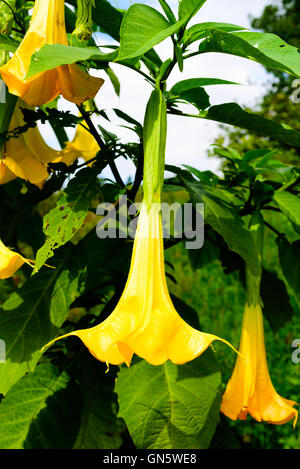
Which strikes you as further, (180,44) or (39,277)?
(39,277)

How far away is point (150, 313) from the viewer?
59 cm

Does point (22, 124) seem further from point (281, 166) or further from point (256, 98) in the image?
point (256, 98)

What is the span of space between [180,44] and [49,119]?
0.26 meters

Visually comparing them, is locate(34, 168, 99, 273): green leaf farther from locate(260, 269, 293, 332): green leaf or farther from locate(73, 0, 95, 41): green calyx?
locate(260, 269, 293, 332): green leaf

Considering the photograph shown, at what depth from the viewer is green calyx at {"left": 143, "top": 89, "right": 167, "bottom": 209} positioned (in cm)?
67

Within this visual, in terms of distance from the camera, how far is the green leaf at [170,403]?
2.68ft

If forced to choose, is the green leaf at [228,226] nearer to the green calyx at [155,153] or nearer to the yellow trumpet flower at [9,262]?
the green calyx at [155,153]

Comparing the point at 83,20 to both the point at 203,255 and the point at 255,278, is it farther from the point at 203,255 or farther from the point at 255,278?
the point at 203,255

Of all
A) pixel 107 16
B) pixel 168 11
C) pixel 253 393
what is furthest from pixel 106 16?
pixel 253 393

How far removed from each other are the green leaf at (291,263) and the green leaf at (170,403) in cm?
25

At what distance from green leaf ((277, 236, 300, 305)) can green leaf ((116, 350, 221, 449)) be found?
0.82ft

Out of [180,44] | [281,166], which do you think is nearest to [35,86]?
[180,44]

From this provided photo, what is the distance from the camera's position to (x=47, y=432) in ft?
3.11

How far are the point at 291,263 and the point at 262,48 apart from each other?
0.54 metres
